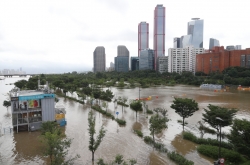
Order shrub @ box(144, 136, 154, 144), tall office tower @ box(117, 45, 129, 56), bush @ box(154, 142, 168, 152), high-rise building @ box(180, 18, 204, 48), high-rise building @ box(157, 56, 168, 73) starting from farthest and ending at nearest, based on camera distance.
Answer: tall office tower @ box(117, 45, 129, 56) < high-rise building @ box(180, 18, 204, 48) < high-rise building @ box(157, 56, 168, 73) < shrub @ box(144, 136, 154, 144) < bush @ box(154, 142, 168, 152)

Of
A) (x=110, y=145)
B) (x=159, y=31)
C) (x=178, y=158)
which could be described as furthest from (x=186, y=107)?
(x=159, y=31)

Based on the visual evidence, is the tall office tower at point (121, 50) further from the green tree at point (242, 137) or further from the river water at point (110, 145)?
the green tree at point (242, 137)

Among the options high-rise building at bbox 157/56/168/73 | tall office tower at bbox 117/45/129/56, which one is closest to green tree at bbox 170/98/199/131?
high-rise building at bbox 157/56/168/73

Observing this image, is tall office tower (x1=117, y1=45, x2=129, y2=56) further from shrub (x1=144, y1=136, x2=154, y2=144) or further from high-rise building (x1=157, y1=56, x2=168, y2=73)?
A: shrub (x1=144, y1=136, x2=154, y2=144)

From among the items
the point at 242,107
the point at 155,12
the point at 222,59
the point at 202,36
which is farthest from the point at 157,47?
the point at 242,107

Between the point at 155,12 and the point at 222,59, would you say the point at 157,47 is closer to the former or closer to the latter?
the point at 155,12

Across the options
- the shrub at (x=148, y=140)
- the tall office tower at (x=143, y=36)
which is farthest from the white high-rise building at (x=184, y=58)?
the shrub at (x=148, y=140)
